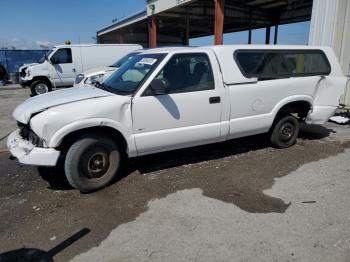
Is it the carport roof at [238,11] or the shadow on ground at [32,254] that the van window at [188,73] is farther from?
the carport roof at [238,11]

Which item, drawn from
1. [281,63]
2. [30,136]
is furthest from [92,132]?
[281,63]

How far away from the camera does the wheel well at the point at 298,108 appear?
5.57 meters

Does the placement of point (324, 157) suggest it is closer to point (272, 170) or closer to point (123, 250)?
point (272, 170)

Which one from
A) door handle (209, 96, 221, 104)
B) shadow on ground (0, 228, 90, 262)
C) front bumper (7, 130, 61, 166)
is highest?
door handle (209, 96, 221, 104)

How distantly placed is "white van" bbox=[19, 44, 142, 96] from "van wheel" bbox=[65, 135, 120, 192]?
456 inches

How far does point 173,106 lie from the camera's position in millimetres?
4324

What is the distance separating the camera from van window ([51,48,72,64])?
47.3ft

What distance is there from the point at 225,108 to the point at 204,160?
3.21 ft

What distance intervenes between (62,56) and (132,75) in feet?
37.0

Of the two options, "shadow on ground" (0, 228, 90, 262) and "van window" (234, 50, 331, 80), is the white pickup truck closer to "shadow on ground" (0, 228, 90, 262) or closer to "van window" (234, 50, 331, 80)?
"van window" (234, 50, 331, 80)

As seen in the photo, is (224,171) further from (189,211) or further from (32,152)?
(32,152)

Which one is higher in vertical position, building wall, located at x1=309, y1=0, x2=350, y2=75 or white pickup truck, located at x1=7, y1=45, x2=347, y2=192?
building wall, located at x1=309, y1=0, x2=350, y2=75

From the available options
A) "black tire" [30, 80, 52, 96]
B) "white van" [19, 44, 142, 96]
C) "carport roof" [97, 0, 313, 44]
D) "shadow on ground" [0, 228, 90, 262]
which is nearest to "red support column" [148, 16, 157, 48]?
"carport roof" [97, 0, 313, 44]

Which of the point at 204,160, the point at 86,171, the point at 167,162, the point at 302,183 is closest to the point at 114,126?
the point at 86,171
